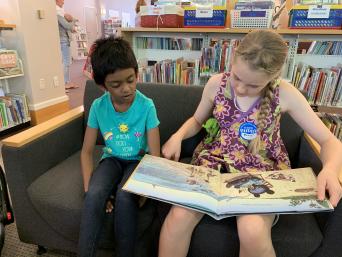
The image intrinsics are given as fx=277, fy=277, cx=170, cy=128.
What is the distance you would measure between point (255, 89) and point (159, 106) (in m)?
0.55

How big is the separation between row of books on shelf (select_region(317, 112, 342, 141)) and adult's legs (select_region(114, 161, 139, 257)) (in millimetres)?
1322

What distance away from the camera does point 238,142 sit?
1.06 metres

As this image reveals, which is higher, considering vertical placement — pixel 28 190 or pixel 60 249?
pixel 28 190

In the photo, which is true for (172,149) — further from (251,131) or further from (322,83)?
(322,83)

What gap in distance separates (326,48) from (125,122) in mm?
1655

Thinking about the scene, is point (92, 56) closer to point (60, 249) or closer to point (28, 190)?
point (28, 190)

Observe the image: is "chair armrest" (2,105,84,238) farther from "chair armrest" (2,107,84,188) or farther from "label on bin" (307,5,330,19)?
"label on bin" (307,5,330,19)

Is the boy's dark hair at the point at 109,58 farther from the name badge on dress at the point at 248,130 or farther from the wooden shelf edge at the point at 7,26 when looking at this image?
the wooden shelf edge at the point at 7,26

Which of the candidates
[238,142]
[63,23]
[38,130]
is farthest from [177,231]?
[63,23]

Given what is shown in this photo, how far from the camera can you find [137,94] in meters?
1.10

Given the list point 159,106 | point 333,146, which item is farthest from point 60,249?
point 333,146

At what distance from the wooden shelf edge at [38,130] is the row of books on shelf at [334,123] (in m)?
1.45

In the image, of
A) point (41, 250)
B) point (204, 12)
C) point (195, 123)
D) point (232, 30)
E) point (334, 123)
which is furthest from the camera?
point (204, 12)

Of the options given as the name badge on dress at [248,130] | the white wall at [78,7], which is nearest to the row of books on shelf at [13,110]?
the name badge on dress at [248,130]
